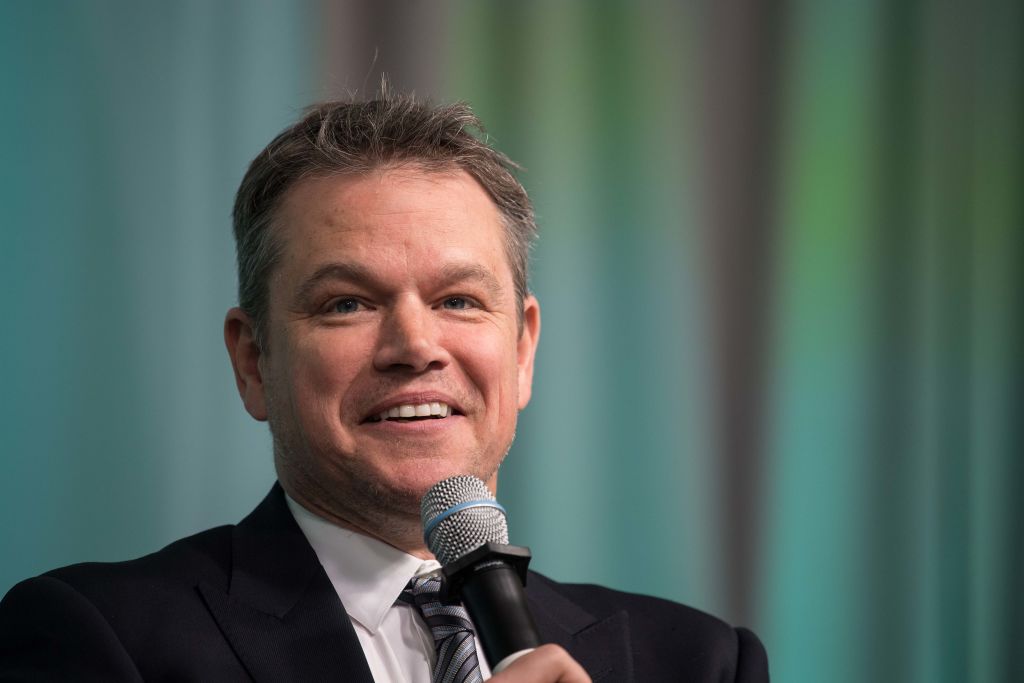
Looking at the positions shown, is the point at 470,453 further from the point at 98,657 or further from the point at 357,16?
the point at 357,16

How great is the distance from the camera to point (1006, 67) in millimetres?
3164

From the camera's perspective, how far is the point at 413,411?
6.61 ft

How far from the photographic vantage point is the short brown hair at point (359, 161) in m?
2.18

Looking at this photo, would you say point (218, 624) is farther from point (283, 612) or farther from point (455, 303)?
point (455, 303)

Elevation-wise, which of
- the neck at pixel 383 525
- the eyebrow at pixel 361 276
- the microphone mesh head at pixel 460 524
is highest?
the eyebrow at pixel 361 276

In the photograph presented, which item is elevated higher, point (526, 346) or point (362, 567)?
point (526, 346)

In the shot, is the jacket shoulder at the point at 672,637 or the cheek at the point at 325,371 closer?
the cheek at the point at 325,371

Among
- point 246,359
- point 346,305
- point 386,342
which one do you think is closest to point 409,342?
point 386,342

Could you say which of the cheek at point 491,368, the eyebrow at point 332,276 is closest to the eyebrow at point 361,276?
the eyebrow at point 332,276

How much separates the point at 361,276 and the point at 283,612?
57cm

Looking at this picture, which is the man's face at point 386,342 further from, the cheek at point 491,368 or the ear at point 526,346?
the ear at point 526,346

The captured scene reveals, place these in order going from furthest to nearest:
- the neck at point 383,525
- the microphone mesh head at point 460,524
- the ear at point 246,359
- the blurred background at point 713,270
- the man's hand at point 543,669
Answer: the blurred background at point 713,270
the ear at point 246,359
the neck at point 383,525
the microphone mesh head at point 460,524
the man's hand at point 543,669

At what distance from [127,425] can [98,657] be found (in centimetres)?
108

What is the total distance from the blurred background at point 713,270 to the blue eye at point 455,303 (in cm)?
99
